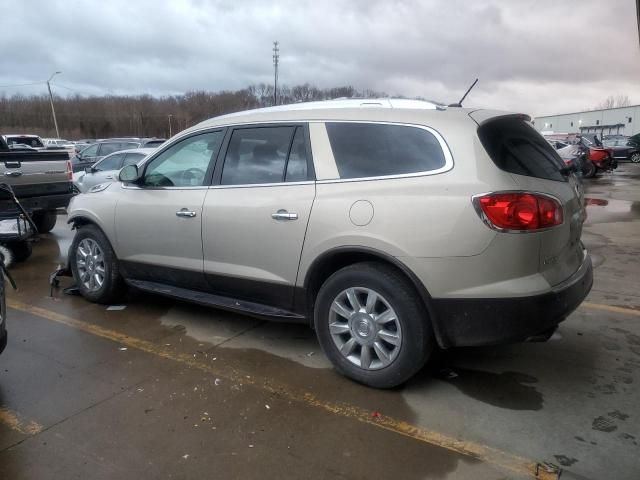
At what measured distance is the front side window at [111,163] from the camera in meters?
12.2

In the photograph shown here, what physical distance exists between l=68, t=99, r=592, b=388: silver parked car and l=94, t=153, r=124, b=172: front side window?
331 inches

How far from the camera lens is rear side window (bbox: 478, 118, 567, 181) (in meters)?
3.11

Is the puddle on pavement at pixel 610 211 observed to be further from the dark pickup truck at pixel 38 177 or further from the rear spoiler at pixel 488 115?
the dark pickup truck at pixel 38 177

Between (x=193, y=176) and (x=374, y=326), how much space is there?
6.79 feet

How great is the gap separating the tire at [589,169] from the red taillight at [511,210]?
2104 centimetres

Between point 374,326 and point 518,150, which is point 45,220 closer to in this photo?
point 374,326

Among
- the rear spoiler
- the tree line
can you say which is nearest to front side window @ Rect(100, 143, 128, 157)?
the rear spoiler

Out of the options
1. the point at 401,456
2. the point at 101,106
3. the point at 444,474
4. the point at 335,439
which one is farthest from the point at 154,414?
the point at 101,106

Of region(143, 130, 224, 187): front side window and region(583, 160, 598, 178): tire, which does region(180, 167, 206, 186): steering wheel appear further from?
region(583, 160, 598, 178): tire

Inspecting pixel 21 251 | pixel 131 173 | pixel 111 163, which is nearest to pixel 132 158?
pixel 111 163

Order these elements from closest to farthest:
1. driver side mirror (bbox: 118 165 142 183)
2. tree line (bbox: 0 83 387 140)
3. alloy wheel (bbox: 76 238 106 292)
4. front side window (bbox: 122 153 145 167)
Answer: driver side mirror (bbox: 118 165 142 183), alloy wheel (bbox: 76 238 106 292), front side window (bbox: 122 153 145 167), tree line (bbox: 0 83 387 140)

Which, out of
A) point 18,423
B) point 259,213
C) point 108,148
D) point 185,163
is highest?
point 185,163

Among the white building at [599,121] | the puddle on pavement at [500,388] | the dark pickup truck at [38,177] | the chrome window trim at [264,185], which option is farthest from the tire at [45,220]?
the white building at [599,121]

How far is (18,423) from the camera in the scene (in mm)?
3164
